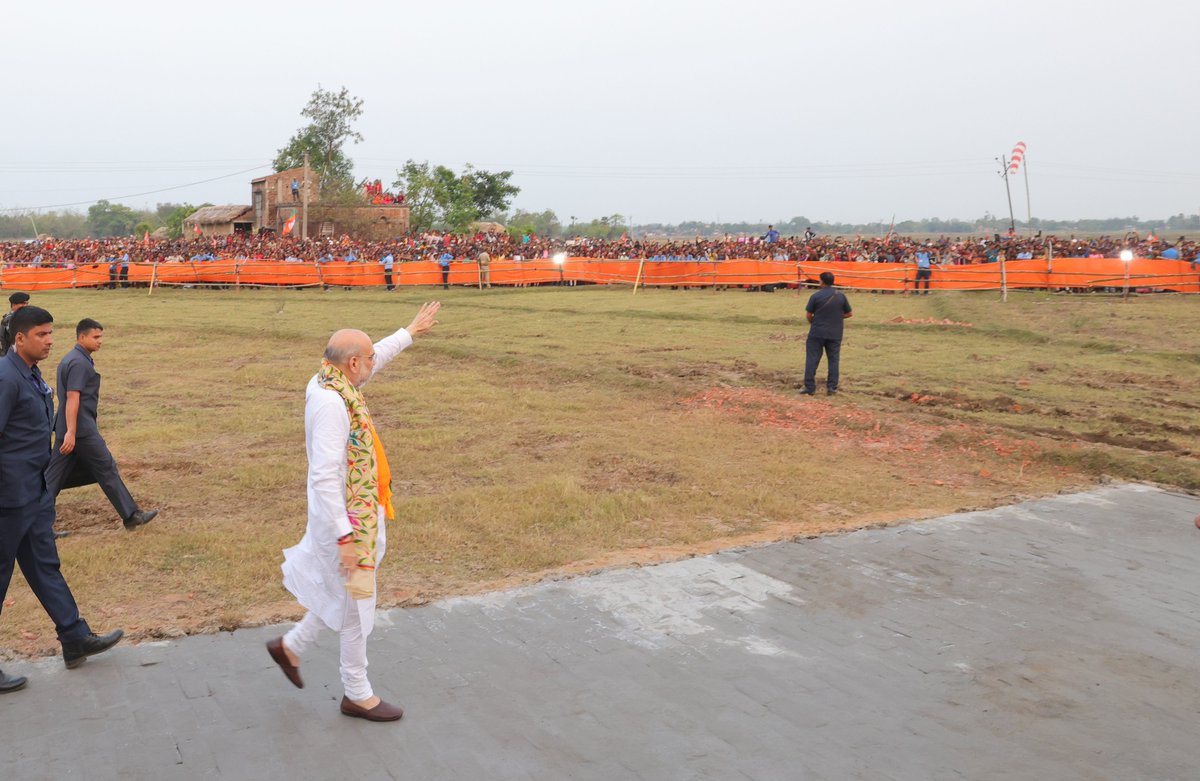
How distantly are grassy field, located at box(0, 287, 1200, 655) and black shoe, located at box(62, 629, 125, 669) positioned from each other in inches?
16.2

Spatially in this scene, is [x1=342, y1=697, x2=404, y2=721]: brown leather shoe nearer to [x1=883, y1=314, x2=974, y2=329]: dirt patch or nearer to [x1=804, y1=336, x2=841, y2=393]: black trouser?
[x1=804, y1=336, x2=841, y2=393]: black trouser

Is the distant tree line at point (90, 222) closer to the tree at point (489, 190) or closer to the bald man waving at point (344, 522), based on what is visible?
the tree at point (489, 190)

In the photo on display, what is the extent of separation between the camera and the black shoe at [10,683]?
4516 millimetres

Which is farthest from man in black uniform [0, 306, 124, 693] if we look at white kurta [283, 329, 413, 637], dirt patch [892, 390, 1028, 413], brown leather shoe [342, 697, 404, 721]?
dirt patch [892, 390, 1028, 413]

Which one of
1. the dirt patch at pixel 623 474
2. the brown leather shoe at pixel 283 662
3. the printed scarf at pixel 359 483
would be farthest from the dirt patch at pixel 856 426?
the brown leather shoe at pixel 283 662

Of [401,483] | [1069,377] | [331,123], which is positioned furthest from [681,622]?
[331,123]

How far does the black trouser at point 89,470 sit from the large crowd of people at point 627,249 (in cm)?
2203

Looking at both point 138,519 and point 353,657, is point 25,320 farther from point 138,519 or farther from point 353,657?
point 138,519

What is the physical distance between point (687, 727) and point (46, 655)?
3249 mm

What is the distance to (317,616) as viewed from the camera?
4.37 metres

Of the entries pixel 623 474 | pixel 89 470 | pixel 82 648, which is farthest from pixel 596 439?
pixel 82 648

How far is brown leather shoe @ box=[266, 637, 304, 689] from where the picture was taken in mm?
4449

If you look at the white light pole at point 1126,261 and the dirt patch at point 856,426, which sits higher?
the white light pole at point 1126,261

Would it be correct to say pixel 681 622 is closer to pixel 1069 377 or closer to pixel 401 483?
pixel 401 483
